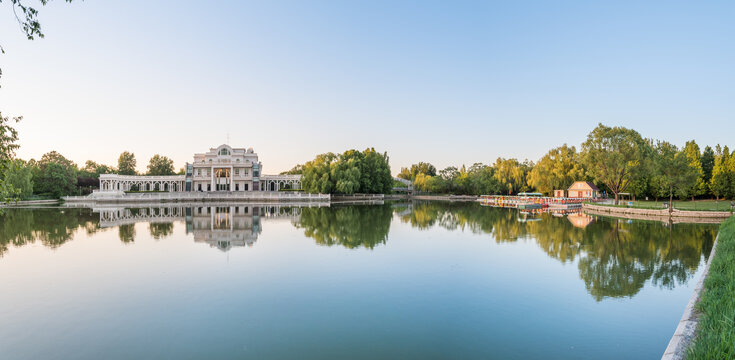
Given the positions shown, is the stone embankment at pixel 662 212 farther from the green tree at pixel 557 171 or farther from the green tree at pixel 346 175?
the green tree at pixel 346 175

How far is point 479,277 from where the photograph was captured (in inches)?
424

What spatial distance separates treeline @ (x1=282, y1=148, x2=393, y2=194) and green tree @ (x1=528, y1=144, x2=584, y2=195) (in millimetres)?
24962

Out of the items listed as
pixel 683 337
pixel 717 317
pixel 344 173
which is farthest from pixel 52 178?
pixel 717 317

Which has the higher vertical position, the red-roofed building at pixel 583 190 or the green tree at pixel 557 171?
the green tree at pixel 557 171

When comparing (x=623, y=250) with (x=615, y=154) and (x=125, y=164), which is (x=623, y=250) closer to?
(x=615, y=154)

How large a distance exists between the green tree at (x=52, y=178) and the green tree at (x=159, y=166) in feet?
71.7

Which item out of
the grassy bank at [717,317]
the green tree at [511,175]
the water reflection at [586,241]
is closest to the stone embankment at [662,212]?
the water reflection at [586,241]

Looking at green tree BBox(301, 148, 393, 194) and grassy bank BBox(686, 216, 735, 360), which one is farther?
green tree BBox(301, 148, 393, 194)

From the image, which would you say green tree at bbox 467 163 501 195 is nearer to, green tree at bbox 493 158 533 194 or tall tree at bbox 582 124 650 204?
green tree at bbox 493 158 533 194

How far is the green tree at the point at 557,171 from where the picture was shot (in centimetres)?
5734

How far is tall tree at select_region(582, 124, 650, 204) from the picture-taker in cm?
3719

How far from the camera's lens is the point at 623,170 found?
123ft

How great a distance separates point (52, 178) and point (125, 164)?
96.8ft

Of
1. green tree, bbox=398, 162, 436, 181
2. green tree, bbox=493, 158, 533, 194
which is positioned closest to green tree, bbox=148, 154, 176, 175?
green tree, bbox=398, 162, 436, 181
